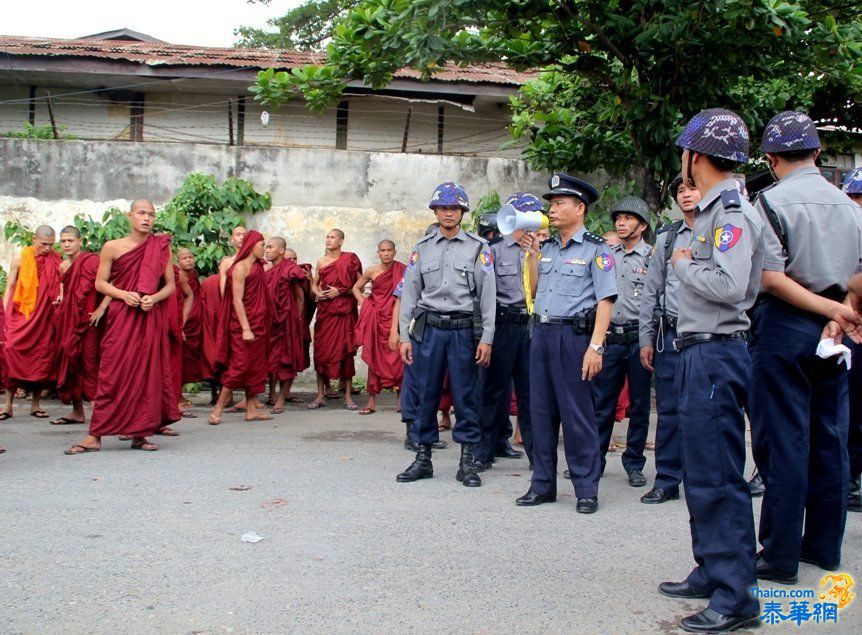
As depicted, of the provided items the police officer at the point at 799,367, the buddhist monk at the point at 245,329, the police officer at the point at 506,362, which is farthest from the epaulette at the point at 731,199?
the buddhist monk at the point at 245,329

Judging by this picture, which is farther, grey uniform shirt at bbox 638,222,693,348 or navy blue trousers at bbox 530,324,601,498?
grey uniform shirt at bbox 638,222,693,348

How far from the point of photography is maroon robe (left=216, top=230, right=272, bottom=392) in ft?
31.3

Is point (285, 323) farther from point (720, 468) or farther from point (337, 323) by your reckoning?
point (720, 468)

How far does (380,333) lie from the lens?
1076 centimetres

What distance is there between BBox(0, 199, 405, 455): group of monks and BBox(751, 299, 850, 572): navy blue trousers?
186 inches

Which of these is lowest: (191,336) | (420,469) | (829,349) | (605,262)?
(420,469)

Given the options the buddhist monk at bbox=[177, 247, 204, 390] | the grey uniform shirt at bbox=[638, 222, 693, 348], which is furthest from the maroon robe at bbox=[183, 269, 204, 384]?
the grey uniform shirt at bbox=[638, 222, 693, 348]

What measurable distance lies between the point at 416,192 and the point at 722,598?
1054 centimetres

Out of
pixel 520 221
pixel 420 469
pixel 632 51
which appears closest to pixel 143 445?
pixel 420 469

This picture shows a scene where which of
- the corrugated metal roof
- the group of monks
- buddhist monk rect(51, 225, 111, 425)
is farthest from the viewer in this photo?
the corrugated metal roof

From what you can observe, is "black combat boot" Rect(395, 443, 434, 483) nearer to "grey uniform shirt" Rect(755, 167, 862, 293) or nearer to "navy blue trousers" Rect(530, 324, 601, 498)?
"navy blue trousers" Rect(530, 324, 601, 498)

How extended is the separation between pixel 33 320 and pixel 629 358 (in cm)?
674

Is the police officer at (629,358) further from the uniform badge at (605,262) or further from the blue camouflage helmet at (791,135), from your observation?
the blue camouflage helmet at (791,135)

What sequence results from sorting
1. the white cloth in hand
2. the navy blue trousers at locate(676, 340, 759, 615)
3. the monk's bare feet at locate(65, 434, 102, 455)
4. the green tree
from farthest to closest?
the green tree → the monk's bare feet at locate(65, 434, 102, 455) → the white cloth in hand → the navy blue trousers at locate(676, 340, 759, 615)
